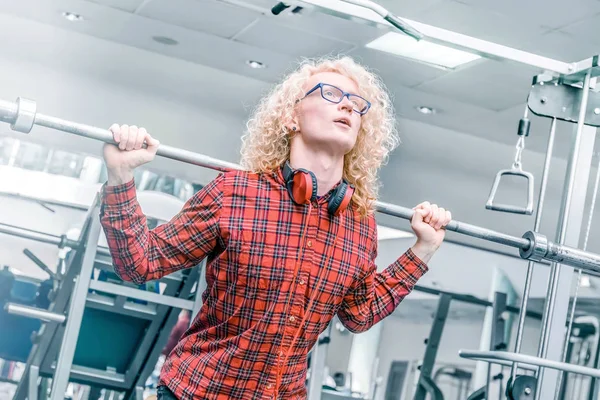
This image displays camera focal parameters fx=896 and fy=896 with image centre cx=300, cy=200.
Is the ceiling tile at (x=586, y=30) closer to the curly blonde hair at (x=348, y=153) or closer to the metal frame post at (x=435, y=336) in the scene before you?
the metal frame post at (x=435, y=336)

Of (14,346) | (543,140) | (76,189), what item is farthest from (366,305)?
(543,140)

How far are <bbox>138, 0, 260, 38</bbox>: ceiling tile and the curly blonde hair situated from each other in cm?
351

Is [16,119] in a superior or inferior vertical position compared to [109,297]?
superior

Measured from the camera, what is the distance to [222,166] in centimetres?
211

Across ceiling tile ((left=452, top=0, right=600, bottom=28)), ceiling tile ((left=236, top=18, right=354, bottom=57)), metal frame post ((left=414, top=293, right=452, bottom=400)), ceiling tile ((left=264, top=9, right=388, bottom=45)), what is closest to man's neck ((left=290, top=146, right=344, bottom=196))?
ceiling tile ((left=452, top=0, right=600, bottom=28))

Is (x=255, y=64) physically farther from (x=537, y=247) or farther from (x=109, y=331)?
(x=537, y=247)

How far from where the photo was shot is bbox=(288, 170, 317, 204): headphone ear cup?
6.43 feet

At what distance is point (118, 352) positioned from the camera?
180 inches

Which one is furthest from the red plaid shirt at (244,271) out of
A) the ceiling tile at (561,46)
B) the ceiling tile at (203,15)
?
the ceiling tile at (203,15)

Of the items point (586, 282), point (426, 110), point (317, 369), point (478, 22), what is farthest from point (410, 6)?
point (586, 282)

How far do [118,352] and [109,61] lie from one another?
3.08 meters

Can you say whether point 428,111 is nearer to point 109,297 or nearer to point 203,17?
point 203,17

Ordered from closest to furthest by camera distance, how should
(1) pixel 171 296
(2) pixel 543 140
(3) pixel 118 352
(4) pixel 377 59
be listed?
(1) pixel 171 296
(3) pixel 118 352
(4) pixel 377 59
(2) pixel 543 140

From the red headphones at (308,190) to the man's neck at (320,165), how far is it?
0.03 meters
